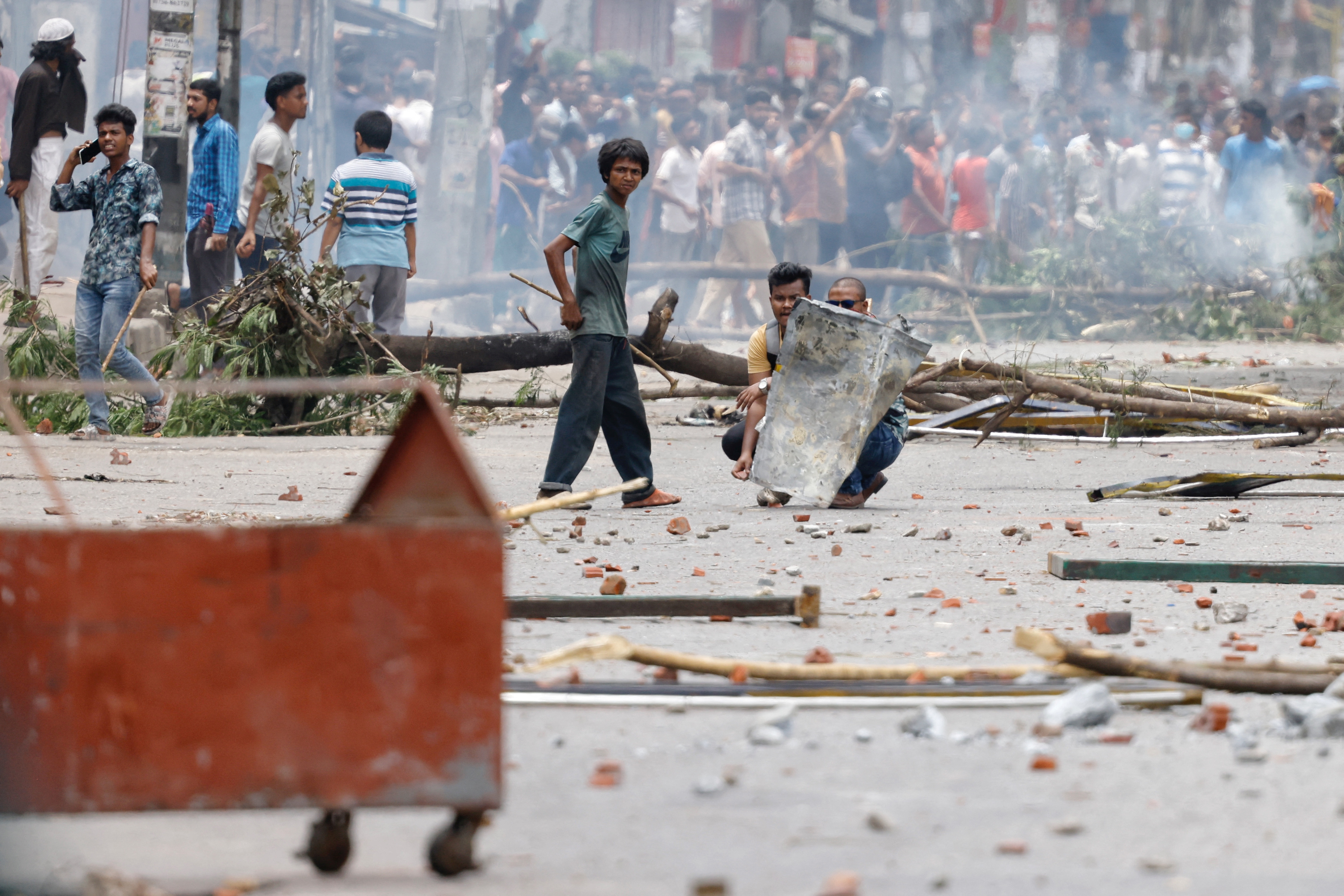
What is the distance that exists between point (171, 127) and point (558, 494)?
503cm

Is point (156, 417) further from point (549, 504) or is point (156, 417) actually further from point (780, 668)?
point (780, 668)

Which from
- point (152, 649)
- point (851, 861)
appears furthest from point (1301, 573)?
point (152, 649)

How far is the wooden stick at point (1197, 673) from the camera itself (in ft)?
9.44

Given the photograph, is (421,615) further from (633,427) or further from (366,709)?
(633,427)

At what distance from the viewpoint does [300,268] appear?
8.02 m

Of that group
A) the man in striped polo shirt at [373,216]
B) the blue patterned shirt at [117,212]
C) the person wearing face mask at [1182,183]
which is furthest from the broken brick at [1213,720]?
the person wearing face mask at [1182,183]

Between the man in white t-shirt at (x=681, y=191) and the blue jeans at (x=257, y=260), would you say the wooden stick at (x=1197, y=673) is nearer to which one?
the blue jeans at (x=257, y=260)

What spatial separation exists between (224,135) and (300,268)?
170 centimetres

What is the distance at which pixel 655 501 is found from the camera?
6152mm

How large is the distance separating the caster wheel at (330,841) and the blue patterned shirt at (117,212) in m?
→ 6.12

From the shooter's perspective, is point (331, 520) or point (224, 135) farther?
point (224, 135)

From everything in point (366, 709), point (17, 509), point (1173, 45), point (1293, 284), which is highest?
point (1173, 45)

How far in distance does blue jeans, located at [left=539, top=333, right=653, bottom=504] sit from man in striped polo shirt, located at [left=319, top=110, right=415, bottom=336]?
272 centimetres

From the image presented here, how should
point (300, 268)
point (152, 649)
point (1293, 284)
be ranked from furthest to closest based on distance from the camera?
point (1293, 284)
point (300, 268)
point (152, 649)
